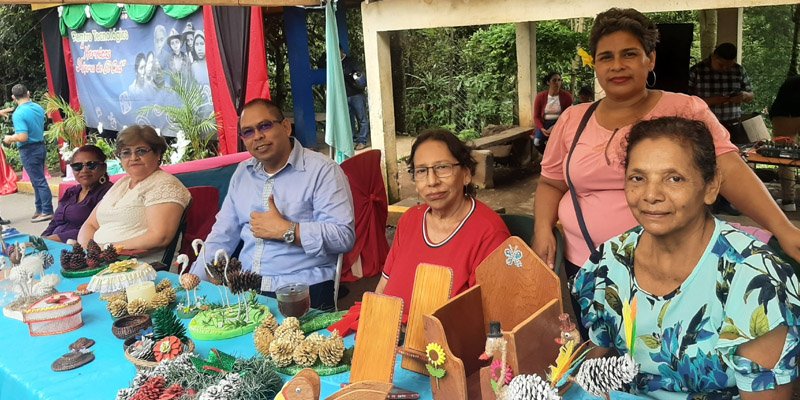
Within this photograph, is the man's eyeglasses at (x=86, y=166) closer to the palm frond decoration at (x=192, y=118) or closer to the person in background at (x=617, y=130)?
the person in background at (x=617, y=130)

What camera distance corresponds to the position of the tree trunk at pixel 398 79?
1258 centimetres

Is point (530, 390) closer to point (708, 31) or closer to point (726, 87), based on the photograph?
point (726, 87)

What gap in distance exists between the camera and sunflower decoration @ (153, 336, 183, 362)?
198cm

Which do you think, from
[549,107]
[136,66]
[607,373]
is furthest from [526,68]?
[607,373]

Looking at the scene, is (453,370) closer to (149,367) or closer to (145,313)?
(149,367)

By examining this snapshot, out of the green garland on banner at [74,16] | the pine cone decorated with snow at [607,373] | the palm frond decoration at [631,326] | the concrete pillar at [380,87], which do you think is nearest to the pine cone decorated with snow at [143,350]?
the pine cone decorated with snow at [607,373]

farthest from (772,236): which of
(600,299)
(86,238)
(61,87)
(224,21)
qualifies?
(61,87)

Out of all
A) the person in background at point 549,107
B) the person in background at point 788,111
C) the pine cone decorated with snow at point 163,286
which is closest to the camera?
the pine cone decorated with snow at point 163,286

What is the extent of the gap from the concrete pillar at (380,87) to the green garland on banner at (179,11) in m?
3.65

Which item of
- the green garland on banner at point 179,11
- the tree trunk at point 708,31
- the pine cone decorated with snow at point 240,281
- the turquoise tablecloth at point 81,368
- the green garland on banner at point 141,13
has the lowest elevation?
the turquoise tablecloth at point 81,368

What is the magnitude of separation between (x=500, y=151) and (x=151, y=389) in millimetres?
8253

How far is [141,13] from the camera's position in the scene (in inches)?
418

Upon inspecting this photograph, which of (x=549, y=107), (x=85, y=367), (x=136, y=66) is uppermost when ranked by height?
(x=136, y=66)

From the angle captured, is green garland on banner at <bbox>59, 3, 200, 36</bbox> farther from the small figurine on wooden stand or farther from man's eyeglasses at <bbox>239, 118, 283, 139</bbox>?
the small figurine on wooden stand
